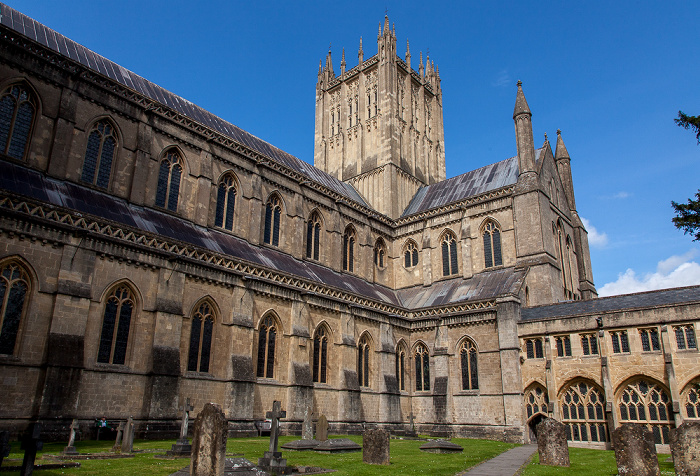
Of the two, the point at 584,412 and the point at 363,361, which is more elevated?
the point at 363,361

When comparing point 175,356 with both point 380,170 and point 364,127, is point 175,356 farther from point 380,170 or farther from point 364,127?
point 364,127

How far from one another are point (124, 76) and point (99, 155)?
646 cm

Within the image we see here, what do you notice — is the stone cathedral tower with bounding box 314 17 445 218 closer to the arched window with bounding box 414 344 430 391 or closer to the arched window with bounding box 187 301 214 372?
the arched window with bounding box 414 344 430 391

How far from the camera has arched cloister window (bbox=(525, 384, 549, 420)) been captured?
2670 cm

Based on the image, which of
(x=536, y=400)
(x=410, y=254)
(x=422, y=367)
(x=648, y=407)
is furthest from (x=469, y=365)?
(x=410, y=254)

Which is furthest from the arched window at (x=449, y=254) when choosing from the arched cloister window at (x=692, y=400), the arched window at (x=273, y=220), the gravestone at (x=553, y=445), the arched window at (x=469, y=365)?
the gravestone at (x=553, y=445)

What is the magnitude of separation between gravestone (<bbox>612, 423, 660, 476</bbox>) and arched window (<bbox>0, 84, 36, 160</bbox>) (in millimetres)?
23324

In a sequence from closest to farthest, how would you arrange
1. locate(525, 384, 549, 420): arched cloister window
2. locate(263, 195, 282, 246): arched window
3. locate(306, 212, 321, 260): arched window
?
locate(525, 384, 549, 420): arched cloister window
locate(263, 195, 282, 246): arched window
locate(306, 212, 321, 260): arched window

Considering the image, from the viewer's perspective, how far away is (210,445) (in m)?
9.59

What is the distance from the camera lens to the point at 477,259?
35281 millimetres

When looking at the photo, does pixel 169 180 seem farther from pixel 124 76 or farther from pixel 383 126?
pixel 383 126

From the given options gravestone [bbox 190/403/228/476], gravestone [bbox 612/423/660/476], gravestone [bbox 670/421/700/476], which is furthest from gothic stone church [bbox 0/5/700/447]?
gravestone [bbox 670/421/700/476]

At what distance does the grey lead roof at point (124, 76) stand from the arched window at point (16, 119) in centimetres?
295

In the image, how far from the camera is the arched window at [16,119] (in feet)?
69.4
